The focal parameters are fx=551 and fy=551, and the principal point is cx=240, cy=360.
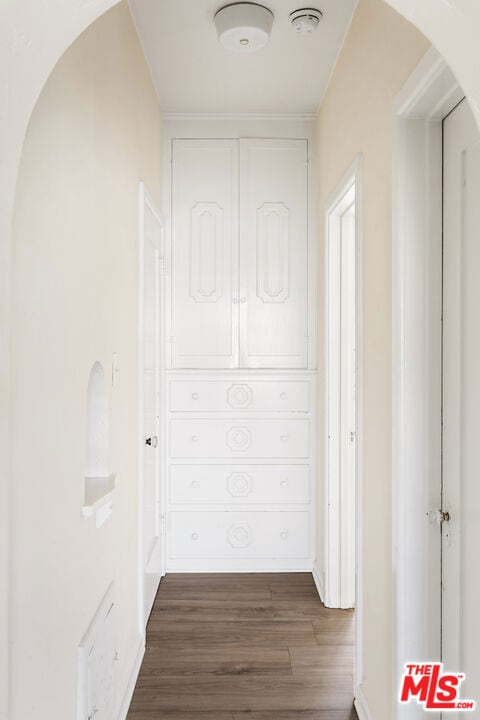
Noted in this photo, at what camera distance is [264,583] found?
10.8ft

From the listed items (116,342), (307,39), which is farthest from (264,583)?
(307,39)

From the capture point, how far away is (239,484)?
345 cm

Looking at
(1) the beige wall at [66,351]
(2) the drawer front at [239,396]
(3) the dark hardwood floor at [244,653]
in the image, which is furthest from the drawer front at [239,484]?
(1) the beige wall at [66,351]

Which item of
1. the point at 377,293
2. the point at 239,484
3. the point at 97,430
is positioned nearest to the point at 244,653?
the point at 239,484

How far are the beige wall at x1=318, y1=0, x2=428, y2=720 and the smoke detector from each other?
0.63 feet

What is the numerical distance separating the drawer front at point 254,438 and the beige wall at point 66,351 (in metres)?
1.23

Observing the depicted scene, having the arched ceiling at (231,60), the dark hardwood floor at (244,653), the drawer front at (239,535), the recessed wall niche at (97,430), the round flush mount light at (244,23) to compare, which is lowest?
the dark hardwood floor at (244,653)

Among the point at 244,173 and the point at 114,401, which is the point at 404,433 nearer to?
the point at 114,401

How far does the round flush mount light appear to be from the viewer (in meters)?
2.32

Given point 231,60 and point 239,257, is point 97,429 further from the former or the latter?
point 231,60

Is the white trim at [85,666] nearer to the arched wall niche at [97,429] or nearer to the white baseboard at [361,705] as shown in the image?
the arched wall niche at [97,429]

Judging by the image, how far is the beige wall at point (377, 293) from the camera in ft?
5.73

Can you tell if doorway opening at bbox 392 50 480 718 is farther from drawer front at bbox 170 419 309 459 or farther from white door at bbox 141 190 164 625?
drawer front at bbox 170 419 309 459

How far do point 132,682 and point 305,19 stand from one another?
2.87 meters
